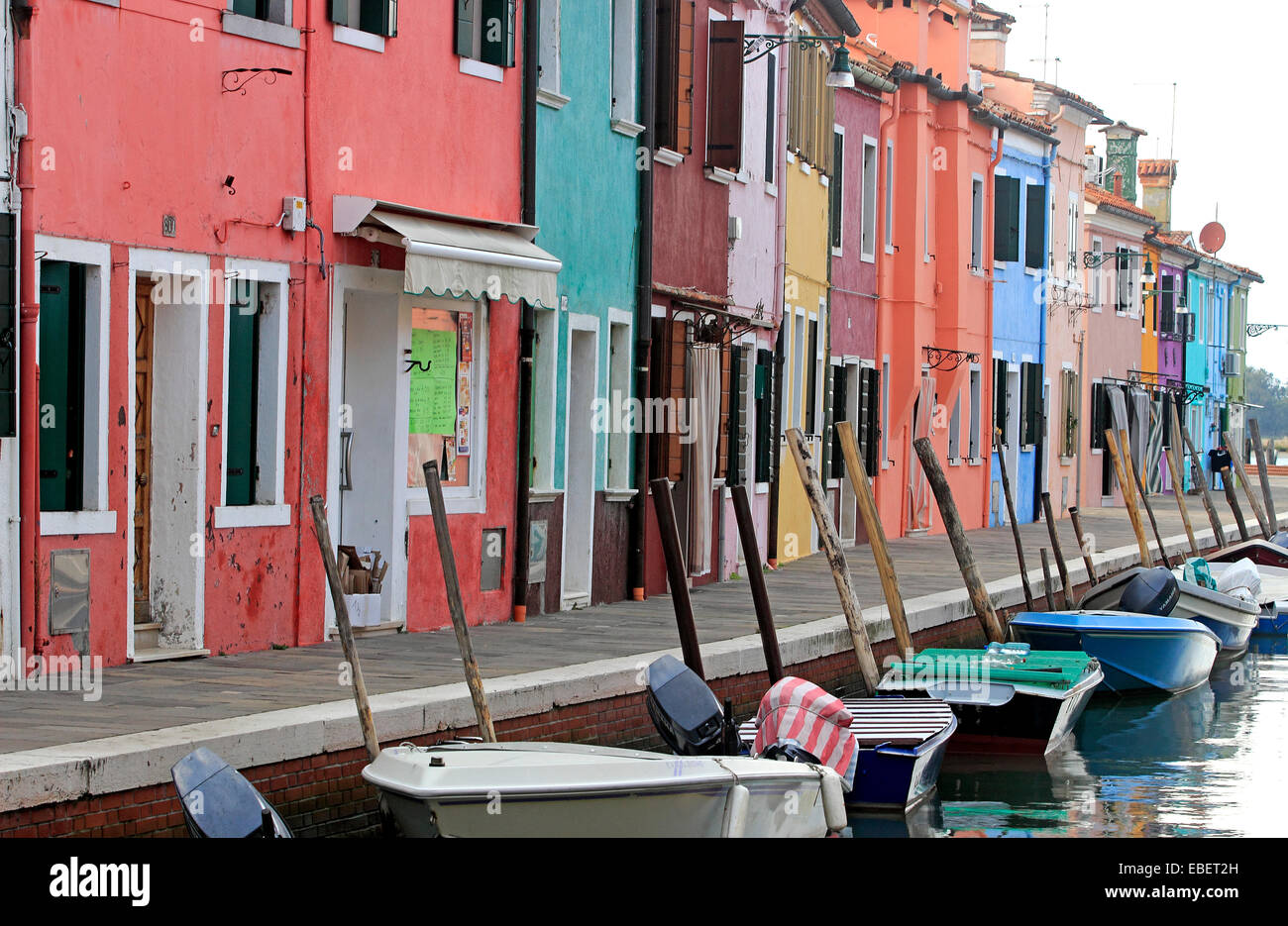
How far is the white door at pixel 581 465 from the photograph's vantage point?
59.3ft

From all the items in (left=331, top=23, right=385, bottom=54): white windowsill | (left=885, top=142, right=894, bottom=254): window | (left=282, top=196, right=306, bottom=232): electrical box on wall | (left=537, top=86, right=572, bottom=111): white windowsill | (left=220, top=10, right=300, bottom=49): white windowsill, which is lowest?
(left=282, top=196, right=306, bottom=232): electrical box on wall

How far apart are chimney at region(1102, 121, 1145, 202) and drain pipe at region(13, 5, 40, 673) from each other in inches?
1784

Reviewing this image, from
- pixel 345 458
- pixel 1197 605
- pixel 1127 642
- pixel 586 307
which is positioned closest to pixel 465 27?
pixel 586 307

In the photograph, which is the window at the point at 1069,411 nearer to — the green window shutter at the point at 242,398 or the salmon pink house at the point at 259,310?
the salmon pink house at the point at 259,310

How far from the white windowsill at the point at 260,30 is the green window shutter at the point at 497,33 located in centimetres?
259

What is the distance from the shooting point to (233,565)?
42.9ft

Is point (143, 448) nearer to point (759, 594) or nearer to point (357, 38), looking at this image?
point (357, 38)

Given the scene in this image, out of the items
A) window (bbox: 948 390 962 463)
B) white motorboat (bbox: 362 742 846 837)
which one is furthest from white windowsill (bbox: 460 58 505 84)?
window (bbox: 948 390 962 463)

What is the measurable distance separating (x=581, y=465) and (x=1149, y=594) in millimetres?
7898

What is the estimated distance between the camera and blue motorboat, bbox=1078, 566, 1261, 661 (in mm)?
23062

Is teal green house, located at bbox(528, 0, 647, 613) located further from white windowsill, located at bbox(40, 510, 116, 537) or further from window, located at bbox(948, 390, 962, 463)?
window, located at bbox(948, 390, 962, 463)

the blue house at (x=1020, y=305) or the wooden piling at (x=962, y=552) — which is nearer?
the wooden piling at (x=962, y=552)

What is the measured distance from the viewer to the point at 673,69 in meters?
19.4

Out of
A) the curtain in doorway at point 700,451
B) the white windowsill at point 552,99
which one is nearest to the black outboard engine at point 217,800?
the white windowsill at point 552,99
